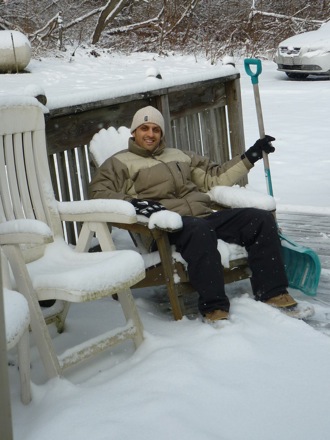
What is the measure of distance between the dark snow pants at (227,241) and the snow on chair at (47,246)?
Answer: 1.20 ft

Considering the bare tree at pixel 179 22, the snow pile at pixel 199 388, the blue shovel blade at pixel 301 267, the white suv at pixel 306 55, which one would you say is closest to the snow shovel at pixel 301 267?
the blue shovel blade at pixel 301 267

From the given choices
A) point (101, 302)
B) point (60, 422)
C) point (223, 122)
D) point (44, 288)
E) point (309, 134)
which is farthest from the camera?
point (309, 134)

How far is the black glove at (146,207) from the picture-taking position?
3.26 meters

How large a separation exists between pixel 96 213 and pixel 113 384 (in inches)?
30.9

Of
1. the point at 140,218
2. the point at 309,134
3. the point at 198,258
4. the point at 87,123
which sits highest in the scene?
the point at 87,123

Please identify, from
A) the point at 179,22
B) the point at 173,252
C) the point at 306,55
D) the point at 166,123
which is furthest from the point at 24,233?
the point at 179,22

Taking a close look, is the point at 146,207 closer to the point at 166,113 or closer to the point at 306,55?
the point at 166,113

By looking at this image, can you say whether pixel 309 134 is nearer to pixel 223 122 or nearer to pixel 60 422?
pixel 223 122

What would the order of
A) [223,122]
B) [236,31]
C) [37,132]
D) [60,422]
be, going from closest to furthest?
[60,422]
[37,132]
[223,122]
[236,31]

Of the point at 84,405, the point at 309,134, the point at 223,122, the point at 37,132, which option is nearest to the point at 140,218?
the point at 37,132

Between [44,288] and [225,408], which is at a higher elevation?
[44,288]

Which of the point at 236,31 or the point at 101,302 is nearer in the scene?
the point at 101,302

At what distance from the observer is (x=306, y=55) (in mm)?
11805

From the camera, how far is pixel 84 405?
2.56 metres
